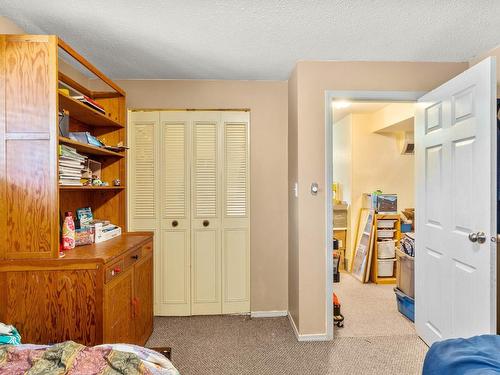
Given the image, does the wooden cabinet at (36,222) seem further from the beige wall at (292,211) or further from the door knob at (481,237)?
the door knob at (481,237)

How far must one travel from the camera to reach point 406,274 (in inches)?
124

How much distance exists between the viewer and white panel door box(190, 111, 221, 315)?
309 centimetres

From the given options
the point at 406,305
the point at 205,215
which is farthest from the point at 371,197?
the point at 205,215

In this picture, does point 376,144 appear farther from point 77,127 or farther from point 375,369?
point 77,127

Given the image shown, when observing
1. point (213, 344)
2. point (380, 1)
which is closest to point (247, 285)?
point (213, 344)

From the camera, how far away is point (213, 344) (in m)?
2.59

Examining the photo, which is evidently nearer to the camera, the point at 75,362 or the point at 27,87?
the point at 75,362

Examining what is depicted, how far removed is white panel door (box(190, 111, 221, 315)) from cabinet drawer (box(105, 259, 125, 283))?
3.44 feet

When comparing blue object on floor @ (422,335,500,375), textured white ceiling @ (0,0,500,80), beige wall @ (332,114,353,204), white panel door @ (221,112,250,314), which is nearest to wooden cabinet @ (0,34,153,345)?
textured white ceiling @ (0,0,500,80)

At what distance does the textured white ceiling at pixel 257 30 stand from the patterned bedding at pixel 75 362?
182 centimetres

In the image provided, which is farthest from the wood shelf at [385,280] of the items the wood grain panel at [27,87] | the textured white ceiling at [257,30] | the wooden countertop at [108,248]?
the wood grain panel at [27,87]

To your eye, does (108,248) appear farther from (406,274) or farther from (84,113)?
(406,274)

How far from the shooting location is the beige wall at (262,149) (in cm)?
309

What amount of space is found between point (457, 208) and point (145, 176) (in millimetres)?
2722
